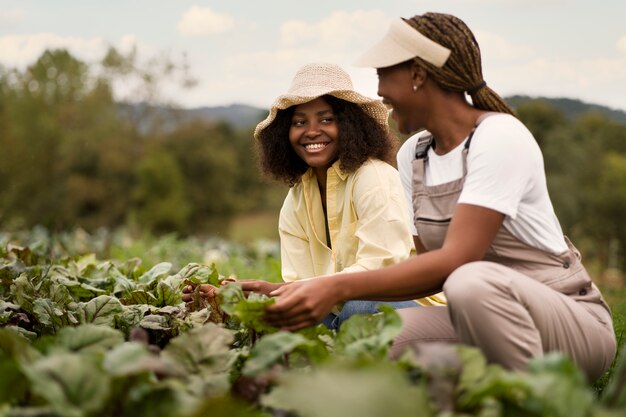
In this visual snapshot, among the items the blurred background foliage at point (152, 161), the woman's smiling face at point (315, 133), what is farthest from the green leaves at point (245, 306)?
the blurred background foliage at point (152, 161)

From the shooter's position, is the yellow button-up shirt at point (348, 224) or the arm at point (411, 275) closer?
the arm at point (411, 275)

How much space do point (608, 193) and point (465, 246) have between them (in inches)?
1433

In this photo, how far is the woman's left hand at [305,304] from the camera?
2273 millimetres

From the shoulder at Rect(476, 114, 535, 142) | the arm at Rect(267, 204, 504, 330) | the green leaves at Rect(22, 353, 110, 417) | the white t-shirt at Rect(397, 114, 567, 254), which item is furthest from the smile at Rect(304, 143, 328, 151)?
the green leaves at Rect(22, 353, 110, 417)

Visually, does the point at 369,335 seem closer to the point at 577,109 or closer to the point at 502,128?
the point at 502,128

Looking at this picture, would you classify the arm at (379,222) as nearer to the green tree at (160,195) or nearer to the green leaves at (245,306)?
the green leaves at (245,306)

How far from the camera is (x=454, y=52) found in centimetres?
255

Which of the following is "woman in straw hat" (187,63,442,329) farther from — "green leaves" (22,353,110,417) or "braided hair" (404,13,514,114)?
"green leaves" (22,353,110,417)

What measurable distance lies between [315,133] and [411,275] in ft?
4.79

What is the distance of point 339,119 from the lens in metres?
3.77

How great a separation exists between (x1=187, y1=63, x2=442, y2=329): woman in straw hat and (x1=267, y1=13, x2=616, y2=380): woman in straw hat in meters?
0.63

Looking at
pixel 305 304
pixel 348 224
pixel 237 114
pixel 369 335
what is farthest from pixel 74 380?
pixel 237 114

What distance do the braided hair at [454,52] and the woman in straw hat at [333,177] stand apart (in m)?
0.94

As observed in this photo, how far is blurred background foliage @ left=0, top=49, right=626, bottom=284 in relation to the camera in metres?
35.9
